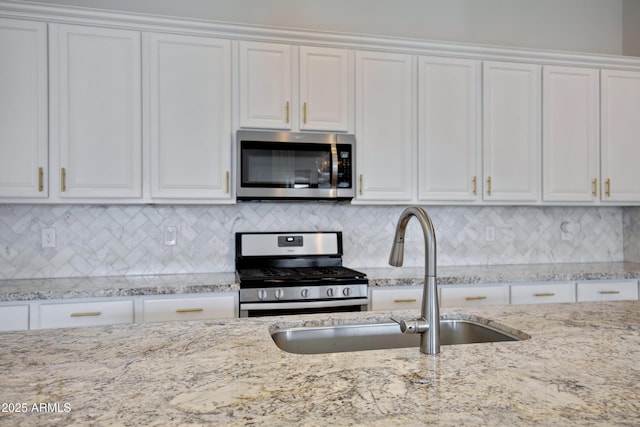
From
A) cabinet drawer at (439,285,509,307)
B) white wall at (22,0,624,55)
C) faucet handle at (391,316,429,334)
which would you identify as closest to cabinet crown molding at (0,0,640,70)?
white wall at (22,0,624,55)

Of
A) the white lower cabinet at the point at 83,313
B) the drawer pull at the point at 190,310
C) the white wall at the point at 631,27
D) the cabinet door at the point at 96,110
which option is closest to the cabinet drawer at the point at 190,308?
the drawer pull at the point at 190,310

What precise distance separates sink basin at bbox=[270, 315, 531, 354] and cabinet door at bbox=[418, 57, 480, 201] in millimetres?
1710

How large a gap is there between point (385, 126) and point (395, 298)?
44.5 inches

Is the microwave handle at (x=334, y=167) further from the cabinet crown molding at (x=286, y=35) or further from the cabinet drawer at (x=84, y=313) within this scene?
the cabinet drawer at (x=84, y=313)

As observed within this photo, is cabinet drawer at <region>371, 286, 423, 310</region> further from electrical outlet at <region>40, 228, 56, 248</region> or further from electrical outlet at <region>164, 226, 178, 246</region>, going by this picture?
electrical outlet at <region>40, 228, 56, 248</region>

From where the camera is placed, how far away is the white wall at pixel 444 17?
328cm

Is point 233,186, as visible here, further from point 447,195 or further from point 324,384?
point 324,384

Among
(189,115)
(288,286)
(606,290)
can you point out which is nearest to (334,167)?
(288,286)

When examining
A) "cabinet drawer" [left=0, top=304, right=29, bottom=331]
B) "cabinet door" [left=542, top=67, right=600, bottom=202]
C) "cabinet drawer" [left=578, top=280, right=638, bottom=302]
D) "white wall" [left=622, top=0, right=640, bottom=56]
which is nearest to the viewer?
"cabinet drawer" [left=0, top=304, right=29, bottom=331]

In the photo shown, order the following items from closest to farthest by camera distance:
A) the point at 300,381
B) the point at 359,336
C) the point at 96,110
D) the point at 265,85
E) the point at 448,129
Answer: the point at 300,381 < the point at 359,336 < the point at 96,110 < the point at 265,85 < the point at 448,129

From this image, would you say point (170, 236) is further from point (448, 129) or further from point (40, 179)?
point (448, 129)

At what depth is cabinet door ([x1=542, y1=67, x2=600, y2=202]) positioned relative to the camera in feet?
11.1

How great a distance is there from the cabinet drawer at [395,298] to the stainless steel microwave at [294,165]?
65cm

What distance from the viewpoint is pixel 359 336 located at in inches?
59.1
